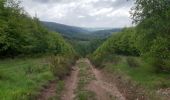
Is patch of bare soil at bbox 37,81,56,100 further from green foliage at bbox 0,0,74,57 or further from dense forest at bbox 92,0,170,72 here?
green foliage at bbox 0,0,74,57

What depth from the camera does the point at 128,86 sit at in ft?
104

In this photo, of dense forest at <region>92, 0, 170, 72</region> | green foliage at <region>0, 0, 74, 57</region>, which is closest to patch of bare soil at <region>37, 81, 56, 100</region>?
dense forest at <region>92, 0, 170, 72</region>

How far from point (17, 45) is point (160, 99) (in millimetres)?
41389

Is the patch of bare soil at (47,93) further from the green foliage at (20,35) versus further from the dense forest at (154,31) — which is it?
the green foliage at (20,35)

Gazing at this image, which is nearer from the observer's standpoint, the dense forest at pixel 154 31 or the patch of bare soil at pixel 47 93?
the patch of bare soil at pixel 47 93

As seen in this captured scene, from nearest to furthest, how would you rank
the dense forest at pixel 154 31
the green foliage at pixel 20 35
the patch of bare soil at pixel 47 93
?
the patch of bare soil at pixel 47 93
the dense forest at pixel 154 31
the green foliage at pixel 20 35

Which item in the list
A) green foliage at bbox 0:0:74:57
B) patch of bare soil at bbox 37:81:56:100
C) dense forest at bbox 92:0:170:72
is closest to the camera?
patch of bare soil at bbox 37:81:56:100

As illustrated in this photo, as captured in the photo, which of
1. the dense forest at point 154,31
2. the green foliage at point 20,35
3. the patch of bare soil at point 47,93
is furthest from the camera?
the green foliage at point 20,35

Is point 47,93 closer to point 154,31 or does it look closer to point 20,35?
point 154,31

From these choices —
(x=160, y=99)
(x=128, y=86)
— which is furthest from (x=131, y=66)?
(x=160, y=99)

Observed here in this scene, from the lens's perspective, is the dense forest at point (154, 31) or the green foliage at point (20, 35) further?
the green foliage at point (20, 35)

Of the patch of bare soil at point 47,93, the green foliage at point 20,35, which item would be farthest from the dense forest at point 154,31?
the green foliage at point 20,35

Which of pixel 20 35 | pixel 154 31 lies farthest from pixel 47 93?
pixel 20 35

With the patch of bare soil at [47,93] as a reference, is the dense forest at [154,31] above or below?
above
